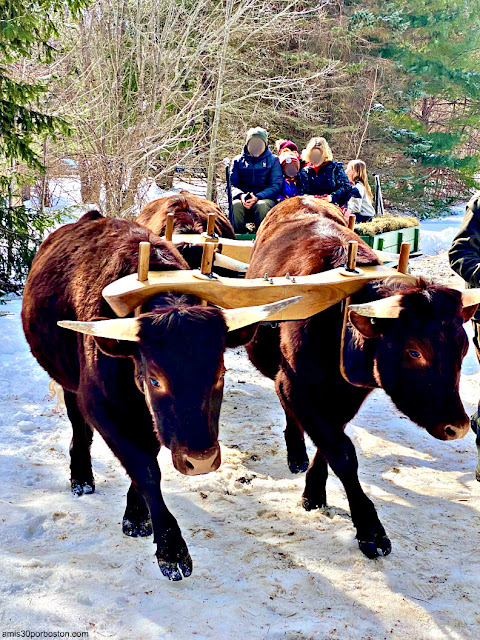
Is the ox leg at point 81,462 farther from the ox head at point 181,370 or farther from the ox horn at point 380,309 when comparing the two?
the ox horn at point 380,309

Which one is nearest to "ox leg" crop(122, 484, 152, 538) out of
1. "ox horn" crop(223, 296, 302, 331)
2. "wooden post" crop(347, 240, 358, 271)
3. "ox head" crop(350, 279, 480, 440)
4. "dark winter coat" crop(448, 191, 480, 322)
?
"ox horn" crop(223, 296, 302, 331)

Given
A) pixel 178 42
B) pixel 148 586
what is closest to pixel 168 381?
pixel 148 586

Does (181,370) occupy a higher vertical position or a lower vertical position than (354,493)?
higher

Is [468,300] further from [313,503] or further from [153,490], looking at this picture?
[153,490]

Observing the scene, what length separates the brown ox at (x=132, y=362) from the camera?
291 cm

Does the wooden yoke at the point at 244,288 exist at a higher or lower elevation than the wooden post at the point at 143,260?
lower

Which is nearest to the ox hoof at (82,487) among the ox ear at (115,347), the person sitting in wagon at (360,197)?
the ox ear at (115,347)

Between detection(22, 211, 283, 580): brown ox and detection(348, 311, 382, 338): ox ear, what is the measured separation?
2.14 feet

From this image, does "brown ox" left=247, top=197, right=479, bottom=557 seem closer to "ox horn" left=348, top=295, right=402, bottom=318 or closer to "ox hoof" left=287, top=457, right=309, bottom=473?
"ox horn" left=348, top=295, right=402, bottom=318

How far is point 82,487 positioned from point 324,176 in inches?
199

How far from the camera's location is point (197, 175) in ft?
54.8

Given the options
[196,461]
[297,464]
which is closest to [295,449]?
[297,464]

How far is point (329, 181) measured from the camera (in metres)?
7.80

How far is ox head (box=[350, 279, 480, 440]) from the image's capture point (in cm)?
329
